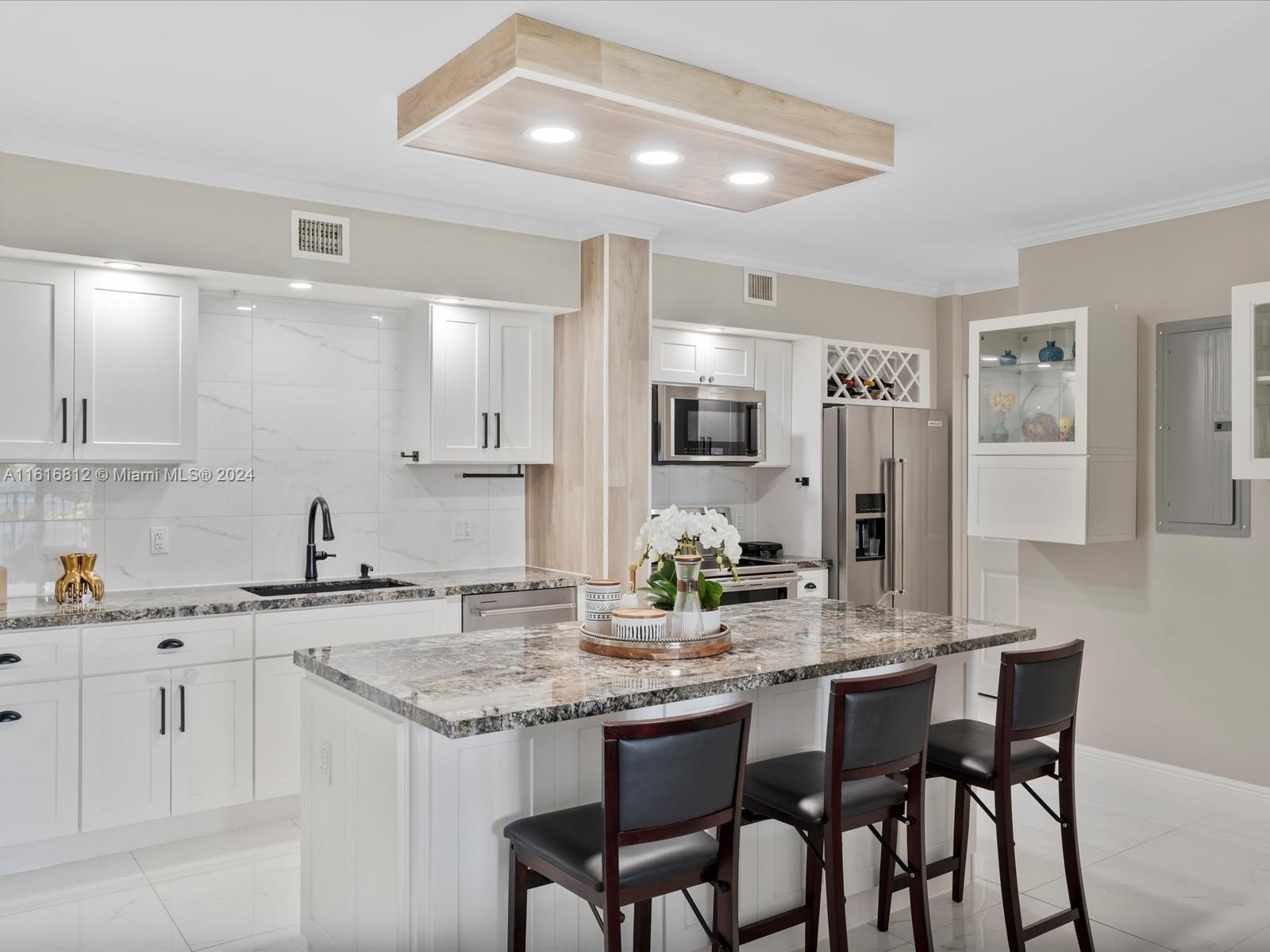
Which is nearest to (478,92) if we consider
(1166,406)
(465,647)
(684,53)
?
(684,53)

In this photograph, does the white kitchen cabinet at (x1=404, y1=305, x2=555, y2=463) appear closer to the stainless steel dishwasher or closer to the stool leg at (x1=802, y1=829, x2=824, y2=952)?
the stainless steel dishwasher

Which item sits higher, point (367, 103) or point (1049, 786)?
point (367, 103)

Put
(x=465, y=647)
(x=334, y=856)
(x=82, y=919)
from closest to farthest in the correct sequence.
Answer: (x=334, y=856)
(x=465, y=647)
(x=82, y=919)

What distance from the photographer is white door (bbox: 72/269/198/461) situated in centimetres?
370

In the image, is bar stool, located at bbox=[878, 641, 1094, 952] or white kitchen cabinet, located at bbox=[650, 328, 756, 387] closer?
bar stool, located at bbox=[878, 641, 1094, 952]

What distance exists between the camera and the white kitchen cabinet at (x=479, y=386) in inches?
180

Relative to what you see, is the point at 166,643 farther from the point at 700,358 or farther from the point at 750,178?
the point at 700,358

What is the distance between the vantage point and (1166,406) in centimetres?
443

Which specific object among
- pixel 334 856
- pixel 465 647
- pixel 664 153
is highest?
pixel 664 153

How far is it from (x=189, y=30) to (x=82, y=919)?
269 centimetres

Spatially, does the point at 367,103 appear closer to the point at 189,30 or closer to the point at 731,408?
the point at 189,30

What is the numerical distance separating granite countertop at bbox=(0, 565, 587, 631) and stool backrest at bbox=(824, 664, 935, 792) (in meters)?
2.28

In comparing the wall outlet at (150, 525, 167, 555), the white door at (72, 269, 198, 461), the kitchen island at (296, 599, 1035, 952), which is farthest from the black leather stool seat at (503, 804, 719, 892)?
the wall outlet at (150, 525, 167, 555)

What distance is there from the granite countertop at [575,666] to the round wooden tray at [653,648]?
29 mm
